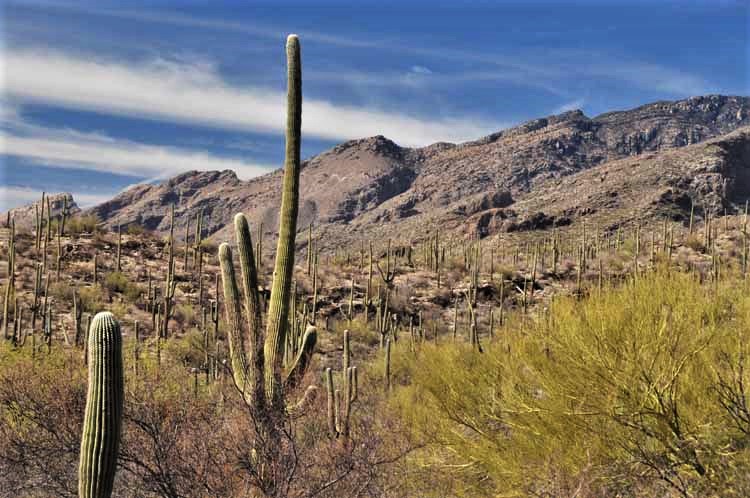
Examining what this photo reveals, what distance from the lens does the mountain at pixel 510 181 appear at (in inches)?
2427

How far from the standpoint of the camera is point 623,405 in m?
10.4

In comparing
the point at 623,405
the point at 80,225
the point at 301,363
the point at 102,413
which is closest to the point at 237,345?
the point at 301,363

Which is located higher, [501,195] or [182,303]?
[501,195]

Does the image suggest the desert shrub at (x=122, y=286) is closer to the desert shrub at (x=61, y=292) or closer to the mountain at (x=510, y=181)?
the desert shrub at (x=61, y=292)

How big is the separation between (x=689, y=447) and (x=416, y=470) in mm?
4632

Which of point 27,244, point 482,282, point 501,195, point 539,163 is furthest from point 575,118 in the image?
point 27,244

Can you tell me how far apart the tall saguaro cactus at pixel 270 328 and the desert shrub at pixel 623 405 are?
4017mm

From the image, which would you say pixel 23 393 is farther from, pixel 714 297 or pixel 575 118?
pixel 575 118

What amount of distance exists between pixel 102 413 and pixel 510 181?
99955 mm

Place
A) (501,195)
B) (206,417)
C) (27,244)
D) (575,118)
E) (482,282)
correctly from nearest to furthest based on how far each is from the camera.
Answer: (206,417), (27,244), (482,282), (501,195), (575,118)

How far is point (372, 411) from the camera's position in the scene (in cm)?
1670

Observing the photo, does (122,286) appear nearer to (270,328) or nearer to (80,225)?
(80,225)

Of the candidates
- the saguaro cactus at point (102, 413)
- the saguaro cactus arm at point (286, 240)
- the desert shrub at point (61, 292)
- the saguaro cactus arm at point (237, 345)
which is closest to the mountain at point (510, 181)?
the desert shrub at point (61, 292)

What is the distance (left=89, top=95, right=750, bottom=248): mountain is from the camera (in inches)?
2427
